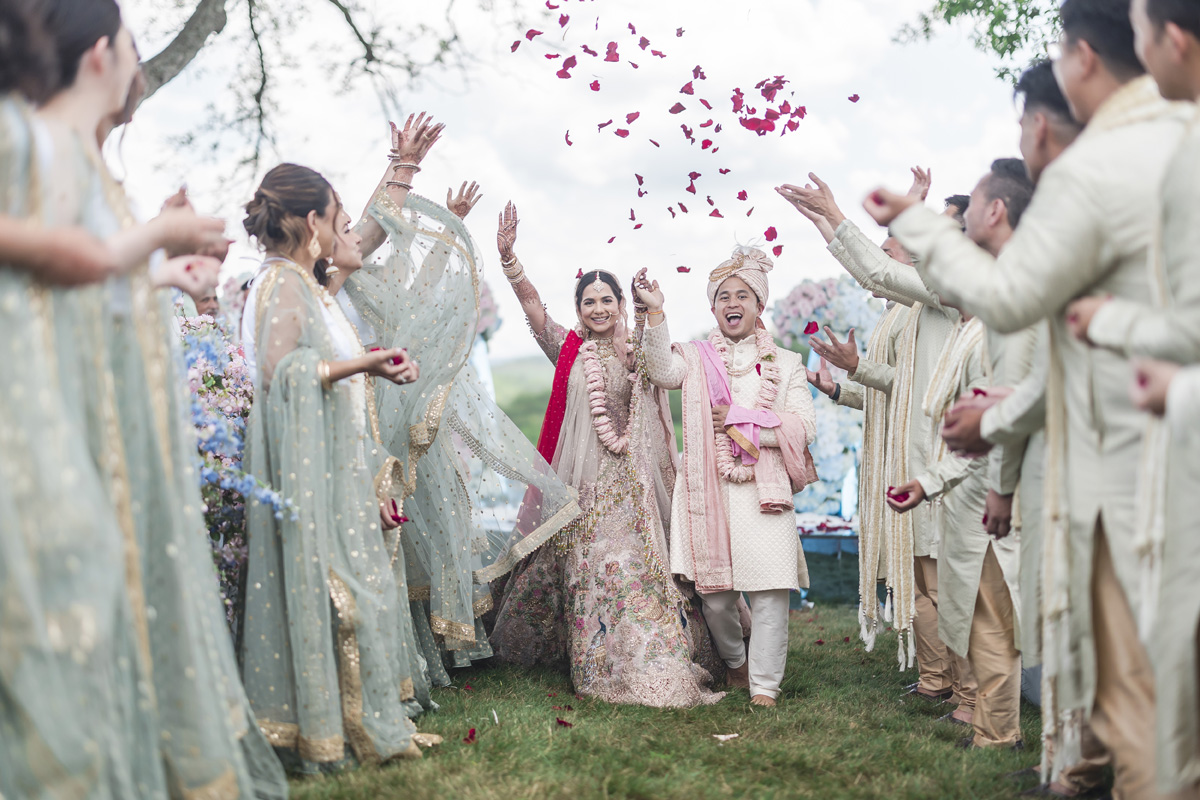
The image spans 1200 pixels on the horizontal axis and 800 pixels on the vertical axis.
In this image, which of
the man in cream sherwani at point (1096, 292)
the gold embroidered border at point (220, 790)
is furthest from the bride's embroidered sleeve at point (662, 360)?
the gold embroidered border at point (220, 790)

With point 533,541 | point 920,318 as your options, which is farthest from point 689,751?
point 920,318

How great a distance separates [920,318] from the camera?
4574mm

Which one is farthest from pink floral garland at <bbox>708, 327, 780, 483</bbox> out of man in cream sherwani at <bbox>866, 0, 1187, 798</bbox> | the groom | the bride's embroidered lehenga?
man in cream sherwani at <bbox>866, 0, 1187, 798</bbox>

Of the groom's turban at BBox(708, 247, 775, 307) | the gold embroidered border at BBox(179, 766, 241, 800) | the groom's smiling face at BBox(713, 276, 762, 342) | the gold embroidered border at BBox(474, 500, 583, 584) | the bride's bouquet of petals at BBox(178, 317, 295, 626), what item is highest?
the groom's turban at BBox(708, 247, 775, 307)

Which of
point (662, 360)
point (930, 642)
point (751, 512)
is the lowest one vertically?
point (930, 642)

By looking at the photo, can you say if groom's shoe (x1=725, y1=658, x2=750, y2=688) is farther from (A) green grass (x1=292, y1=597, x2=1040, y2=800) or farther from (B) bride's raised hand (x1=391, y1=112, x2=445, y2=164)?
(B) bride's raised hand (x1=391, y1=112, x2=445, y2=164)

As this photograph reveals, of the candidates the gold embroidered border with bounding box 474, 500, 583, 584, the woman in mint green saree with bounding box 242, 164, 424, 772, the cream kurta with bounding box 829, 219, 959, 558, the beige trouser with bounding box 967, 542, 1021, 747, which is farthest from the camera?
the gold embroidered border with bounding box 474, 500, 583, 584

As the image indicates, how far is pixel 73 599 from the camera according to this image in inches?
73.1

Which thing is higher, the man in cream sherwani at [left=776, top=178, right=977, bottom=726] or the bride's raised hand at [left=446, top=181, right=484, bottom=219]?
the bride's raised hand at [left=446, top=181, right=484, bottom=219]

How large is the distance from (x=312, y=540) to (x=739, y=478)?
2.26 meters

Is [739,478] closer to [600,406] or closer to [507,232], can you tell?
[600,406]

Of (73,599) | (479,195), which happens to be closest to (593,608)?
(479,195)

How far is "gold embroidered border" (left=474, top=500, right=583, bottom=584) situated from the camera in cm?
482

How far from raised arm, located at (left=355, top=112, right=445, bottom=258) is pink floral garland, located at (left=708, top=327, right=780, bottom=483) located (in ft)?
5.76
